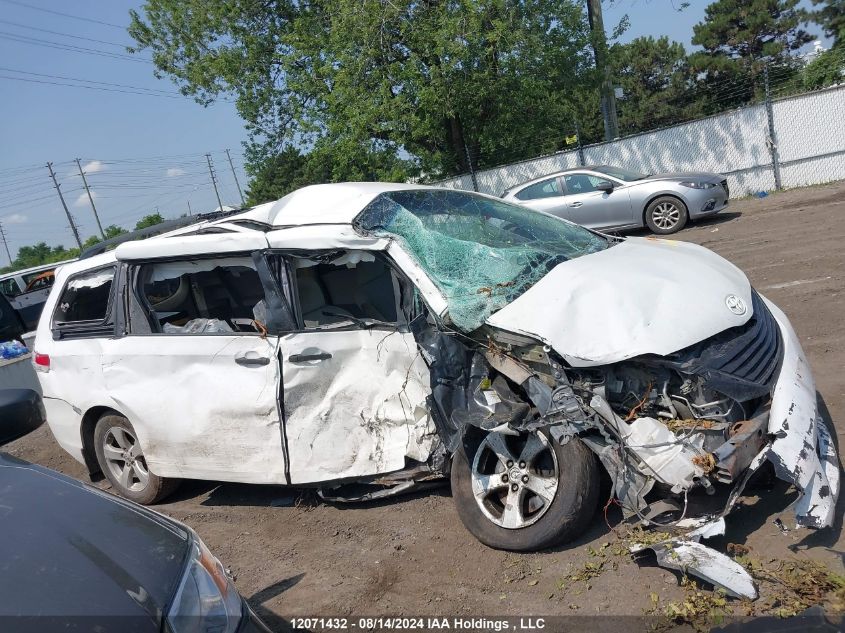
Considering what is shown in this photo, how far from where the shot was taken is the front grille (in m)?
3.21

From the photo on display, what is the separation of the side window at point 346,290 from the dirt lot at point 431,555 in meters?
1.23

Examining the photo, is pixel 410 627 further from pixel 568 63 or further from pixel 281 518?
pixel 568 63

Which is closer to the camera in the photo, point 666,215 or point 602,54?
point 666,215

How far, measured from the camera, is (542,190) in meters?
13.9

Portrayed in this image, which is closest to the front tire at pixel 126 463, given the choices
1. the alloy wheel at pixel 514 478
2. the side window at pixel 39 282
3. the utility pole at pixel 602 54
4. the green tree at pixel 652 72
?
the alloy wheel at pixel 514 478

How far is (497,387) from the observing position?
12.2ft

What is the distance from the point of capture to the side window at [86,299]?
5.17m

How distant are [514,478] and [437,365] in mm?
716

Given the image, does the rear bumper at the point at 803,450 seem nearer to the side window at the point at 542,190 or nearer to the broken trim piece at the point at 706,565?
the broken trim piece at the point at 706,565

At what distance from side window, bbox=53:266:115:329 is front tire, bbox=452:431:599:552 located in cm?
302

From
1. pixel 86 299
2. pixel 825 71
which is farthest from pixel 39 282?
pixel 825 71

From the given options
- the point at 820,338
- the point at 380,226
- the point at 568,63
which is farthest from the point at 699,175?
the point at 380,226

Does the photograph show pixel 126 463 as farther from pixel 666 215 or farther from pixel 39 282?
pixel 39 282

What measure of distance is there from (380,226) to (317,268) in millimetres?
558
